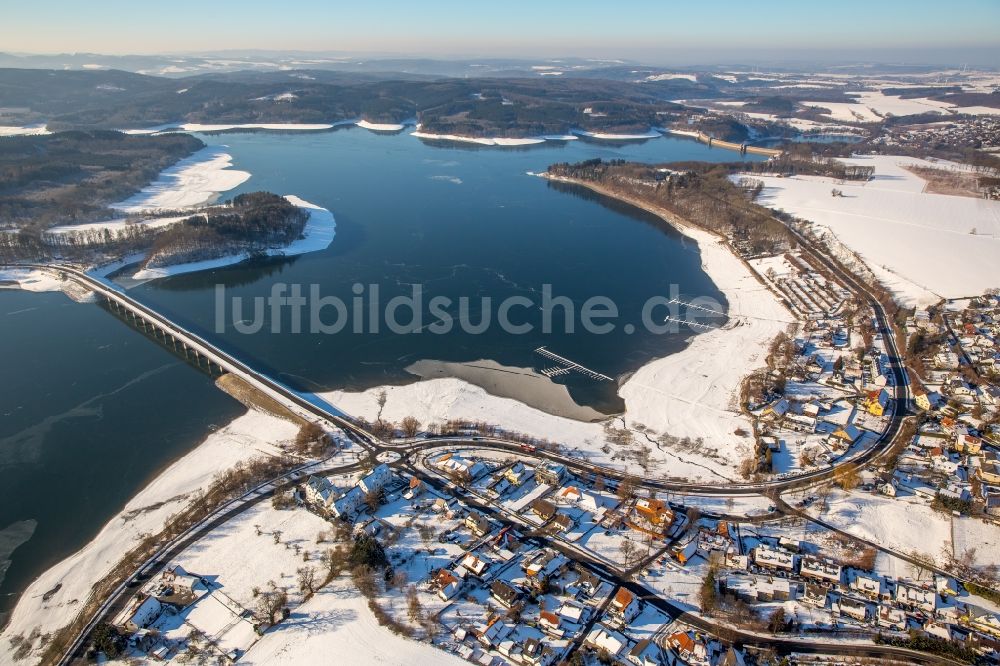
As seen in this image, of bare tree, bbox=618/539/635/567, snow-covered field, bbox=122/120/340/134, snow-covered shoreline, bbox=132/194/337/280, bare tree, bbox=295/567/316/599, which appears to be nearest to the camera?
bare tree, bbox=295/567/316/599

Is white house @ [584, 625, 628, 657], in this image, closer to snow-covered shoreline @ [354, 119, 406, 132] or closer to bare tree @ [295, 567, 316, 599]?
bare tree @ [295, 567, 316, 599]

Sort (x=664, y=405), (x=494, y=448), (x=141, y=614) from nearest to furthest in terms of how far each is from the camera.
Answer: (x=141, y=614) → (x=494, y=448) → (x=664, y=405)

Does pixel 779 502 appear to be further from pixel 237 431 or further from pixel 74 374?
pixel 74 374

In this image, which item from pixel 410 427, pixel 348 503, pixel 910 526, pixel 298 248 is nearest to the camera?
pixel 910 526

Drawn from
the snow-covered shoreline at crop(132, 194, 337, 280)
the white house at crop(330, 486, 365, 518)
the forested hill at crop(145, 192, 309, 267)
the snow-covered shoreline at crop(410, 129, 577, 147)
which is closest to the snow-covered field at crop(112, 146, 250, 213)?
the forested hill at crop(145, 192, 309, 267)

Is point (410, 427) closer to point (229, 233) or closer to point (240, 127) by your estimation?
point (229, 233)

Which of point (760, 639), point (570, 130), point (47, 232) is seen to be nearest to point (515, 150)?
point (570, 130)

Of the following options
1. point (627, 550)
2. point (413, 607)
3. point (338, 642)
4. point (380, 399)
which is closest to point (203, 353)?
point (380, 399)
